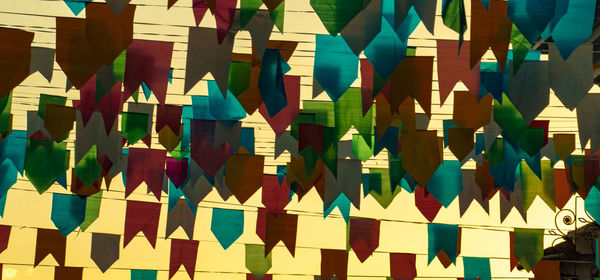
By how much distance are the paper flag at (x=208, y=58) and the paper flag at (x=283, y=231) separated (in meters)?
1.15

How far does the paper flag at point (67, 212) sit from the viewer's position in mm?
3074

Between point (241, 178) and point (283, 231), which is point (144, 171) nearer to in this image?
point (241, 178)

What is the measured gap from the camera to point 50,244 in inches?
126

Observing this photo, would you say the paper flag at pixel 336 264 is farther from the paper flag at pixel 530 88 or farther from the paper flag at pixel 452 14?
the paper flag at pixel 452 14

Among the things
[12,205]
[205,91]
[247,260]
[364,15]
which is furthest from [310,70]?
[12,205]

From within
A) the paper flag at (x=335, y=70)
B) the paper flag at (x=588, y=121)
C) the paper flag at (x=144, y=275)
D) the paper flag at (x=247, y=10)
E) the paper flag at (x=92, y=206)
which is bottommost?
the paper flag at (x=144, y=275)

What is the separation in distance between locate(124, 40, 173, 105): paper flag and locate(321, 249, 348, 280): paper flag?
4.91 feet

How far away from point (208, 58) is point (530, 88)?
41.1 inches

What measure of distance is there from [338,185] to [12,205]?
3262 mm

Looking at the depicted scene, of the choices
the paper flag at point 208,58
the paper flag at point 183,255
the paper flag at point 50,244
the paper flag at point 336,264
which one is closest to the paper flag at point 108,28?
the paper flag at point 208,58

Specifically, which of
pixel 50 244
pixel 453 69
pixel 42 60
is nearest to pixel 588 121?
pixel 453 69

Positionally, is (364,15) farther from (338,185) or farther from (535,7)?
(338,185)

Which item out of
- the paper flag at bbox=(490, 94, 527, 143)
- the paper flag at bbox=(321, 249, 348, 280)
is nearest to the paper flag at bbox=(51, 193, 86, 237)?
the paper flag at bbox=(321, 249, 348, 280)

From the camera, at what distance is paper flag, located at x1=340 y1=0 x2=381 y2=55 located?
201 cm
